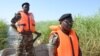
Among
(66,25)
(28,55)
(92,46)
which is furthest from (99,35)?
(66,25)

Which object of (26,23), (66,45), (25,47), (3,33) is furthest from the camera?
(3,33)

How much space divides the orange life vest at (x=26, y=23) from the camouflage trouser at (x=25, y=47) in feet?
1.09

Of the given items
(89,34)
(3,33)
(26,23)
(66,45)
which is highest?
(66,45)

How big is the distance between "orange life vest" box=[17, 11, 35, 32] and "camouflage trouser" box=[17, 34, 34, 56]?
333mm

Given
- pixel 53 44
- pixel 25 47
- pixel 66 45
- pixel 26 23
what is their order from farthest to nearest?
pixel 26 23 < pixel 25 47 < pixel 66 45 < pixel 53 44

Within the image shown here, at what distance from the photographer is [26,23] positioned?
13.3 meters

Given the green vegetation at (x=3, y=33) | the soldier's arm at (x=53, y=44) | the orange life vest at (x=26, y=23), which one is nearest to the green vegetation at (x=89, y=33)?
the orange life vest at (x=26, y=23)

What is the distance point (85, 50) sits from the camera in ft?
41.1

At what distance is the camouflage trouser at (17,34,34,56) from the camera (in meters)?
12.6

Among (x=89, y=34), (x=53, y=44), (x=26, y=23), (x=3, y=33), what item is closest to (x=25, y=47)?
(x=26, y=23)

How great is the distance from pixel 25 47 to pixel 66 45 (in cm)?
634

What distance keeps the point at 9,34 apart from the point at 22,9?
6236 millimetres

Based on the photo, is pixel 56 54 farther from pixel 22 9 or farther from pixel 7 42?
pixel 7 42

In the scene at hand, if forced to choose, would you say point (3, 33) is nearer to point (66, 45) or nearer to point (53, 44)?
point (66, 45)
